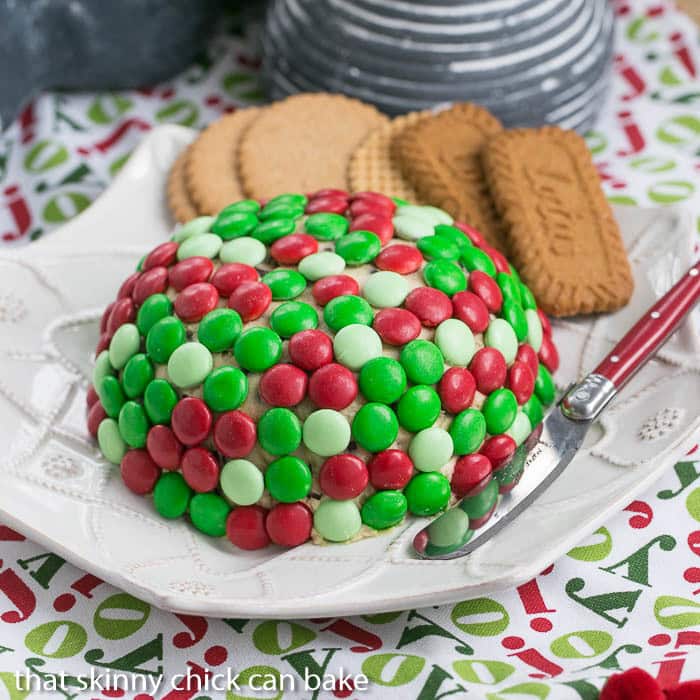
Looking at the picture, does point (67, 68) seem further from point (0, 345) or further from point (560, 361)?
point (560, 361)

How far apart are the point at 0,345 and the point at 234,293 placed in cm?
27

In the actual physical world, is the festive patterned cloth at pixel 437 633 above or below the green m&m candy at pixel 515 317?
below

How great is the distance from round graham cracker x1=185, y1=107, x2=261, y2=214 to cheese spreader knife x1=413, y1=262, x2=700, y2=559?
0.46m

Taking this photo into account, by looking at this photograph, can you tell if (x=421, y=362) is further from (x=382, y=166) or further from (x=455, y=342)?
(x=382, y=166)

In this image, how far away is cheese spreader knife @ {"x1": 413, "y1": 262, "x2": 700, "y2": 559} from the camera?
0.87 meters

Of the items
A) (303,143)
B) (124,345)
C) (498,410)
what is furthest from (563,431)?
(303,143)

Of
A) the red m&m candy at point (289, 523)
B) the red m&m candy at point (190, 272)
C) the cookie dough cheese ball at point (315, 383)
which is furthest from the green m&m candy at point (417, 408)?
the red m&m candy at point (190, 272)

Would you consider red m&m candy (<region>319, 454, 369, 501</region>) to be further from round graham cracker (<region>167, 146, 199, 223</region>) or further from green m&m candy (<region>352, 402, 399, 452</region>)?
round graham cracker (<region>167, 146, 199, 223</region>)

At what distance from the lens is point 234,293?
0.93m

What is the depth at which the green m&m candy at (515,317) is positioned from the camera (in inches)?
39.0

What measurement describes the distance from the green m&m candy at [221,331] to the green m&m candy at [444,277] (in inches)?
6.6

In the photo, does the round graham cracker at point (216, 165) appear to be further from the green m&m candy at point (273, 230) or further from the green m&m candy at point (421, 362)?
the green m&m candy at point (421, 362)

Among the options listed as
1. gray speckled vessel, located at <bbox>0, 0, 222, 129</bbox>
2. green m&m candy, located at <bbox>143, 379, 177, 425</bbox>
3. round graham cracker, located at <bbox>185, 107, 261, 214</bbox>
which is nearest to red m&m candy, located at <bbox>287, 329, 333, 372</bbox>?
green m&m candy, located at <bbox>143, 379, 177, 425</bbox>

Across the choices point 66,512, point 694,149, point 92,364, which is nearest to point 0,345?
point 92,364
